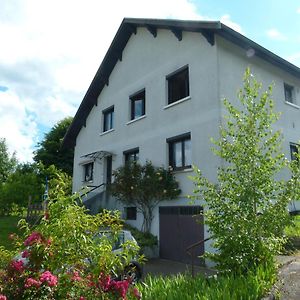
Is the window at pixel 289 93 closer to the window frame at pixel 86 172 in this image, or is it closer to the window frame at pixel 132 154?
the window frame at pixel 132 154

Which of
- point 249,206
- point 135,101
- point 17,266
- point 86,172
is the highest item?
point 135,101

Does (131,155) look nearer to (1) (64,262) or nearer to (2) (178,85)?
(2) (178,85)

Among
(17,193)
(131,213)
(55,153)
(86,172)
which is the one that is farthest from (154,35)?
(55,153)

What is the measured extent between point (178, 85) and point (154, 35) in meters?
3.38

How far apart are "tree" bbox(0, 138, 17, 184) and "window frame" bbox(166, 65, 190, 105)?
35846 millimetres

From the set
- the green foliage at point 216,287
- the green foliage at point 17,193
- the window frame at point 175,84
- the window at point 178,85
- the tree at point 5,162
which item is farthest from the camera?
the tree at point 5,162

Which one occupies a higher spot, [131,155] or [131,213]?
[131,155]

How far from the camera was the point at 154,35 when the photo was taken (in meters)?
16.9

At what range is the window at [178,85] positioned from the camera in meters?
14.8

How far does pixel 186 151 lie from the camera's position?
46.2ft

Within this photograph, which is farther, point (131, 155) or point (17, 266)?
point (131, 155)

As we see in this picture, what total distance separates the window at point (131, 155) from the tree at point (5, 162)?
32.2 metres

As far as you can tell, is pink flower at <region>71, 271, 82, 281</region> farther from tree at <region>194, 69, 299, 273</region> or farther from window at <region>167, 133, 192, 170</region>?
window at <region>167, 133, 192, 170</region>

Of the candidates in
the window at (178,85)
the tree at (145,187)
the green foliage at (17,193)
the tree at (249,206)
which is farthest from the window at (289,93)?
the green foliage at (17,193)
